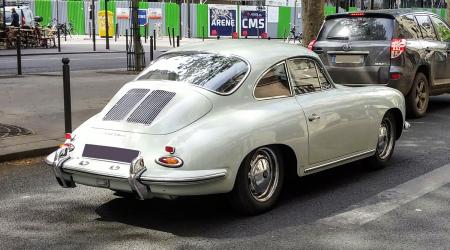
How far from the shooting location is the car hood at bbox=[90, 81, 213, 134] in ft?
15.7

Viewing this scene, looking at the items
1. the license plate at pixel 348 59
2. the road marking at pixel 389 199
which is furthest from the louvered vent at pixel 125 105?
the license plate at pixel 348 59

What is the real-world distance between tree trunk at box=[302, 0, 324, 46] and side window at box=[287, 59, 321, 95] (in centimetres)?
758

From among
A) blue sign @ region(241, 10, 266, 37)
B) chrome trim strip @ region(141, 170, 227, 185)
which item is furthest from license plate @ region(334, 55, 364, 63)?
blue sign @ region(241, 10, 266, 37)

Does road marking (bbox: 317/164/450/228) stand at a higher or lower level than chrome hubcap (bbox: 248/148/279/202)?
lower

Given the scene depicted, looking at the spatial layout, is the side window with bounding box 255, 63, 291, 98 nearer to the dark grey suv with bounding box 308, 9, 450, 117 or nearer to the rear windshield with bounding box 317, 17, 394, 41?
the dark grey suv with bounding box 308, 9, 450, 117

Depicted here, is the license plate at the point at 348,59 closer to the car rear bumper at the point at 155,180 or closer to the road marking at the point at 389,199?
the road marking at the point at 389,199

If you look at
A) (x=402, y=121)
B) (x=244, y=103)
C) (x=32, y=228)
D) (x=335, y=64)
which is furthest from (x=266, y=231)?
(x=335, y=64)

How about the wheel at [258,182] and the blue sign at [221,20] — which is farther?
the blue sign at [221,20]

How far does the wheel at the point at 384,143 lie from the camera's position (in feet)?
22.0

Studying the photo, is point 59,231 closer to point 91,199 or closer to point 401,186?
point 91,199

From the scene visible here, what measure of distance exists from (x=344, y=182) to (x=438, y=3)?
58007 millimetres

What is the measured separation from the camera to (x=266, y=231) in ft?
15.5

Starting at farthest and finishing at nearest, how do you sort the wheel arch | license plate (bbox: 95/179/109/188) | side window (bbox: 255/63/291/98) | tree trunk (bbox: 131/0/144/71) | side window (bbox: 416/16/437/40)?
1. tree trunk (bbox: 131/0/144/71)
2. side window (bbox: 416/16/437/40)
3. the wheel arch
4. side window (bbox: 255/63/291/98)
5. license plate (bbox: 95/179/109/188)

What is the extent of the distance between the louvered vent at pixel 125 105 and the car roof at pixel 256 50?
2.69 ft
